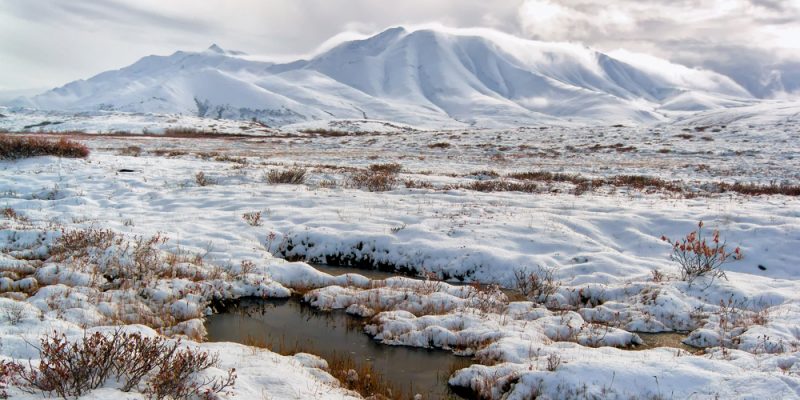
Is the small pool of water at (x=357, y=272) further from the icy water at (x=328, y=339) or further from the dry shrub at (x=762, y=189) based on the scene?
the dry shrub at (x=762, y=189)

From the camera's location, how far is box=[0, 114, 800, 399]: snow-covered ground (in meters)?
6.63

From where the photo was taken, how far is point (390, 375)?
24.3 ft

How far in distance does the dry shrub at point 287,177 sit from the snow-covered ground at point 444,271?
0.59 m

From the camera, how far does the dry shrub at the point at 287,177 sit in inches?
854

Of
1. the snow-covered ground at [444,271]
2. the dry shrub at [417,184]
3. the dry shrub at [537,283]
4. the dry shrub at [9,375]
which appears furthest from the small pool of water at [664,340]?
the dry shrub at [417,184]

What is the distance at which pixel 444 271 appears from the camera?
485 inches

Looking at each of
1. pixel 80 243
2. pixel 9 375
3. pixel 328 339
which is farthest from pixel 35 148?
pixel 9 375

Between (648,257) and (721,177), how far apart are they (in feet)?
59.6

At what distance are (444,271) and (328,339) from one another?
14.7 feet

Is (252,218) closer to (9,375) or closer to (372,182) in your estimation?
(372,182)

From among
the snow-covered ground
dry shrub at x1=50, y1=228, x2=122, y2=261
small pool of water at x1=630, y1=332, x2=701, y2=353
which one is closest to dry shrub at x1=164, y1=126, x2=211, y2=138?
the snow-covered ground

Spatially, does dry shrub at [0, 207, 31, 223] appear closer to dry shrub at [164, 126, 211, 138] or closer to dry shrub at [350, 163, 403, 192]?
dry shrub at [350, 163, 403, 192]

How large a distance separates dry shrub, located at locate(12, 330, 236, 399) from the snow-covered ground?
0.27 metres

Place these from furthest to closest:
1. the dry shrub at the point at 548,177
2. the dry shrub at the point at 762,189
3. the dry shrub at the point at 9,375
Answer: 1. the dry shrub at the point at 548,177
2. the dry shrub at the point at 762,189
3. the dry shrub at the point at 9,375
